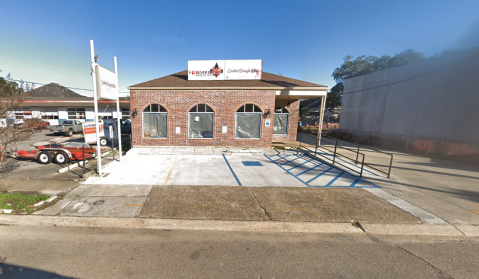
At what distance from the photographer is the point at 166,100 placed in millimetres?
11039

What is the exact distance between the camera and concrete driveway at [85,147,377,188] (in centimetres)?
614

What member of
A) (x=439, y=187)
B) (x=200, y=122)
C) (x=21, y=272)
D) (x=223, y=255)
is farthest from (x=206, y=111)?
(x=439, y=187)

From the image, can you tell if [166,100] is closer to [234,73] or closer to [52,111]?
[234,73]

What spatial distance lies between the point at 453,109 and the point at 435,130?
203 centimetres

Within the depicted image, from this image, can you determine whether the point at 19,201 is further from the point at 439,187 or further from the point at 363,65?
the point at 363,65

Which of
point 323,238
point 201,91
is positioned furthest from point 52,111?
point 323,238

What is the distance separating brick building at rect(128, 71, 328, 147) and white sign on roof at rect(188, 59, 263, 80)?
0.74 metres

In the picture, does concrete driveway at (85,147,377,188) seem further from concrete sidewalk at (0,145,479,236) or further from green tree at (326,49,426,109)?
green tree at (326,49,426,109)

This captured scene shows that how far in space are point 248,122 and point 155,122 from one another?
6.36m

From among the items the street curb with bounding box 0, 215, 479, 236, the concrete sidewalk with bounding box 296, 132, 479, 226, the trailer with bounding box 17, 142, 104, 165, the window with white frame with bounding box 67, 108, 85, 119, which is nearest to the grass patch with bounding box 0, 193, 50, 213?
the street curb with bounding box 0, 215, 479, 236

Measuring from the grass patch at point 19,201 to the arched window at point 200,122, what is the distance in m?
7.54

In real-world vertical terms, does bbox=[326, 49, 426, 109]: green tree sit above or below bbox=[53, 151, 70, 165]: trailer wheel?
above

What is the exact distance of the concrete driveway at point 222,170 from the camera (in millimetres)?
6145

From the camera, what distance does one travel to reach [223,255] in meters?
2.89
